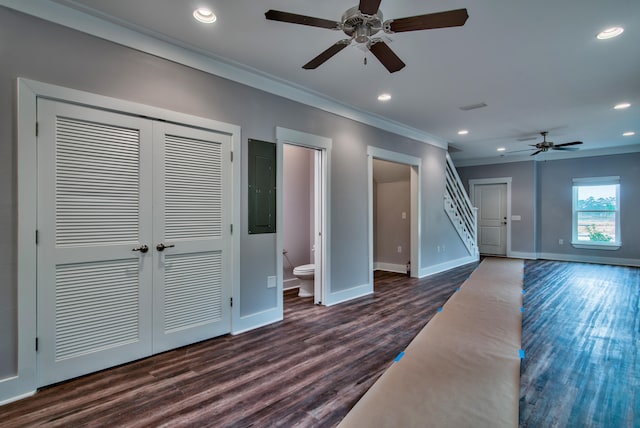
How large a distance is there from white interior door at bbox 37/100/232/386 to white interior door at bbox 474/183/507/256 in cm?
845

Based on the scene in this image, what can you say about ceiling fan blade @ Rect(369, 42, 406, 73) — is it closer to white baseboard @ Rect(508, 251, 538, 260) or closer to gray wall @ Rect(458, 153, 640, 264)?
gray wall @ Rect(458, 153, 640, 264)

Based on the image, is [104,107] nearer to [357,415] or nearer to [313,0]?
[313,0]

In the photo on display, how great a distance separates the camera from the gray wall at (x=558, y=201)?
745 cm

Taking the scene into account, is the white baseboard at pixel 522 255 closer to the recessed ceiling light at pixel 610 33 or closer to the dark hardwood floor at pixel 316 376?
the dark hardwood floor at pixel 316 376

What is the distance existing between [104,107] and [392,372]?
10.1ft

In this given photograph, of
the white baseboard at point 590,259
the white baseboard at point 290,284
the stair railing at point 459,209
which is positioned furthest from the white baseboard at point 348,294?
the white baseboard at point 590,259

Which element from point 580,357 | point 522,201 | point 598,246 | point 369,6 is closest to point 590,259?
point 598,246

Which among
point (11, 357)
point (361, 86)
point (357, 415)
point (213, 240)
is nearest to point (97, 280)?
point (11, 357)

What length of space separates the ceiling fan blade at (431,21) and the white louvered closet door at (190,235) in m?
1.96

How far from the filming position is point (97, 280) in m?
2.50

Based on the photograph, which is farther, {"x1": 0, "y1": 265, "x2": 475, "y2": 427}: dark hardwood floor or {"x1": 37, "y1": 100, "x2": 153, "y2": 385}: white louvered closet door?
{"x1": 37, "y1": 100, "x2": 153, "y2": 385}: white louvered closet door

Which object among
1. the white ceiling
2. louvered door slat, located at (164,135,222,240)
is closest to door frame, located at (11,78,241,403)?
the white ceiling

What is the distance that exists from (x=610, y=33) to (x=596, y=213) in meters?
6.94

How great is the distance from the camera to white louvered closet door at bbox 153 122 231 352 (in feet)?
9.27
